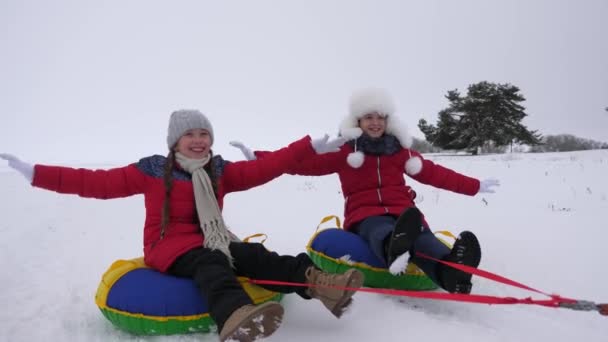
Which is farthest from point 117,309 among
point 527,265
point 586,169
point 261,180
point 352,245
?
point 586,169

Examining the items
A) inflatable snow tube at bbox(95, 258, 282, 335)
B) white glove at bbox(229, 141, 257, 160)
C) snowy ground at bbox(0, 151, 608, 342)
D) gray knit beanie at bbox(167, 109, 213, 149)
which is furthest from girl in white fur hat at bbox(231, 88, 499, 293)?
inflatable snow tube at bbox(95, 258, 282, 335)

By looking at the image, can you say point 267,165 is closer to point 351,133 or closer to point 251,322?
point 351,133

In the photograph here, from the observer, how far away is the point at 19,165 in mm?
2551

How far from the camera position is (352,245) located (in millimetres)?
3193

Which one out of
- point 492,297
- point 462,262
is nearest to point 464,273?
point 462,262

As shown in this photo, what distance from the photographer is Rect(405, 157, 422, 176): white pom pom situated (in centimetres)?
364

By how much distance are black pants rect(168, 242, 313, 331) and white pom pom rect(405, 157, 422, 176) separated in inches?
61.3

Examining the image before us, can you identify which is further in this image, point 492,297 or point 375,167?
point 375,167

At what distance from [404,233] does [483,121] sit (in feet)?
91.1

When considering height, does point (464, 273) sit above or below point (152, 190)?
below

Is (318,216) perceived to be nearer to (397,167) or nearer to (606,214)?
(397,167)

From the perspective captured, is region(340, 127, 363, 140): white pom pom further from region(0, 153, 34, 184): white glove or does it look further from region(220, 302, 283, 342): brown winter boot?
region(0, 153, 34, 184): white glove

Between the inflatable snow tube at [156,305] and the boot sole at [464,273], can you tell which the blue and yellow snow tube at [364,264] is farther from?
the inflatable snow tube at [156,305]

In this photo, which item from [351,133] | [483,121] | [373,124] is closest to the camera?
[351,133]
